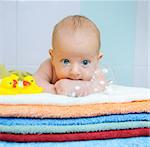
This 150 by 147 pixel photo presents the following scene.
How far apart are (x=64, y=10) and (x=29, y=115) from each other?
0.74m

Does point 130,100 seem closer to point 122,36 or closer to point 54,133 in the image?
point 54,133

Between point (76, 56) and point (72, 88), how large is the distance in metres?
0.10

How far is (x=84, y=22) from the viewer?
106cm

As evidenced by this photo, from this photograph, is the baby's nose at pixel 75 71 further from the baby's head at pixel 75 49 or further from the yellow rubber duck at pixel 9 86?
the yellow rubber duck at pixel 9 86

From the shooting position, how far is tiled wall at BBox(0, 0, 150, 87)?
4.57 feet

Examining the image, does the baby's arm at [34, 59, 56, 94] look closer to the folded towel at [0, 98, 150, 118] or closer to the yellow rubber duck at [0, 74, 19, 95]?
the yellow rubber duck at [0, 74, 19, 95]

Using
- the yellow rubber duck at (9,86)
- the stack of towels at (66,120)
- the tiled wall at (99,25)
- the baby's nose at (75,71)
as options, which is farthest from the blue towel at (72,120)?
the tiled wall at (99,25)

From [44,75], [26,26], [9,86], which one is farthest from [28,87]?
[26,26]

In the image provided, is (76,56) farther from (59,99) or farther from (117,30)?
(117,30)

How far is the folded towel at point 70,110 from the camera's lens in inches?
28.9

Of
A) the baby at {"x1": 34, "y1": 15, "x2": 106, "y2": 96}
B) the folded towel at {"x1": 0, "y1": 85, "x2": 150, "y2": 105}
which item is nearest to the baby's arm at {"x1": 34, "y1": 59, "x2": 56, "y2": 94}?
the baby at {"x1": 34, "y1": 15, "x2": 106, "y2": 96}

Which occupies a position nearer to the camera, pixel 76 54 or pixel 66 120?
pixel 66 120

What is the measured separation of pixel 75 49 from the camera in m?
1.00

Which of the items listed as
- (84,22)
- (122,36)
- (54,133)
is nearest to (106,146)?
(54,133)
